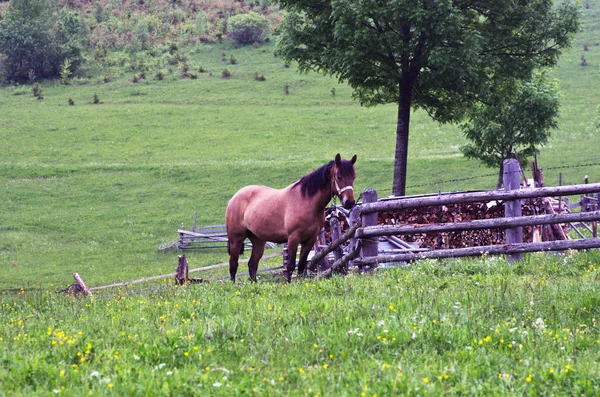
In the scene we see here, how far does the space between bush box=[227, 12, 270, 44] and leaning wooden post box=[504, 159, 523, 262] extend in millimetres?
86818

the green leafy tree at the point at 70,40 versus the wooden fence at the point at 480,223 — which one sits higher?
the green leafy tree at the point at 70,40

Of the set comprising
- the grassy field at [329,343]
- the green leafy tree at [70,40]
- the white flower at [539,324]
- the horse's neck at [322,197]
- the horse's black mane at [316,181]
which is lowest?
the grassy field at [329,343]

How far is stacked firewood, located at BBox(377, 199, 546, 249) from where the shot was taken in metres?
19.8

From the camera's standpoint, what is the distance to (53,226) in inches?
1538

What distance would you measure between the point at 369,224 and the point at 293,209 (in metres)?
2.09

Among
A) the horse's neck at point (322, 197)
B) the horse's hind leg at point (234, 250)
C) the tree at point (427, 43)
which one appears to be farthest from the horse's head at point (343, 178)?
the tree at point (427, 43)

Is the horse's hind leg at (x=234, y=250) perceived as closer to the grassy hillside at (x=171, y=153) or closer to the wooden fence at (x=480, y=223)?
the wooden fence at (x=480, y=223)

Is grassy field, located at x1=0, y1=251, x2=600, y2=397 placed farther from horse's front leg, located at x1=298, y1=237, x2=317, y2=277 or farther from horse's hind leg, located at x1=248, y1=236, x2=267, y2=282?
horse's hind leg, located at x1=248, y1=236, x2=267, y2=282

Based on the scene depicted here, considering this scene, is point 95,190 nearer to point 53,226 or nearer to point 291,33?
point 53,226

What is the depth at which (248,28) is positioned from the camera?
96188 mm

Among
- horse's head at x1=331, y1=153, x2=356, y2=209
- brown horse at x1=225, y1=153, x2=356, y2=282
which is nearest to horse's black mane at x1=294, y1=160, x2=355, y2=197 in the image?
brown horse at x1=225, y1=153, x2=356, y2=282

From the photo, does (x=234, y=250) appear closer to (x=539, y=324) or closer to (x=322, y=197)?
(x=322, y=197)

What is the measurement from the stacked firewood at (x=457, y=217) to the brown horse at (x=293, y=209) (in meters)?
6.14

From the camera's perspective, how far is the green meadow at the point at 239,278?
231 inches
